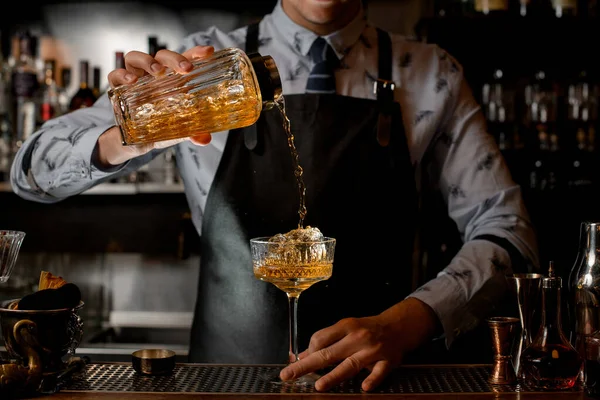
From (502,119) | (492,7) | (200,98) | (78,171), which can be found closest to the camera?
(200,98)

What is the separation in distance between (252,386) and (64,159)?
0.79 meters

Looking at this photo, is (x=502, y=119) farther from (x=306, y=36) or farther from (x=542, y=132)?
(x=306, y=36)

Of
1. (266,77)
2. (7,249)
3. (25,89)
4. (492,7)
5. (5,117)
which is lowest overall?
(7,249)

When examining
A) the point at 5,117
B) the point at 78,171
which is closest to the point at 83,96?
the point at 5,117

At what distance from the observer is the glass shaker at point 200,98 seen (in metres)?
1.35

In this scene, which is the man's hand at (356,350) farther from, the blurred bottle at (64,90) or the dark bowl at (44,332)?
the blurred bottle at (64,90)

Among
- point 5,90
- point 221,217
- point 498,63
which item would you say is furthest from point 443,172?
point 5,90

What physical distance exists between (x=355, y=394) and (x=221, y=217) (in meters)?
0.77

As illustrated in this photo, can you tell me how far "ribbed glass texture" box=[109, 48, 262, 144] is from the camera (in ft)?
4.43

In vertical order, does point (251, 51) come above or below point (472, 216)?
above

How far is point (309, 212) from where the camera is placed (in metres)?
1.91

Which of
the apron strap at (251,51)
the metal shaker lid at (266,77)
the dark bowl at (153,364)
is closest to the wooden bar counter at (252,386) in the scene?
the dark bowl at (153,364)

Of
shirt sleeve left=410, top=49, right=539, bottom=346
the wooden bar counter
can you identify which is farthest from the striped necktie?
the wooden bar counter

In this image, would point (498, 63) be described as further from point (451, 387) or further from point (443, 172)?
point (451, 387)
